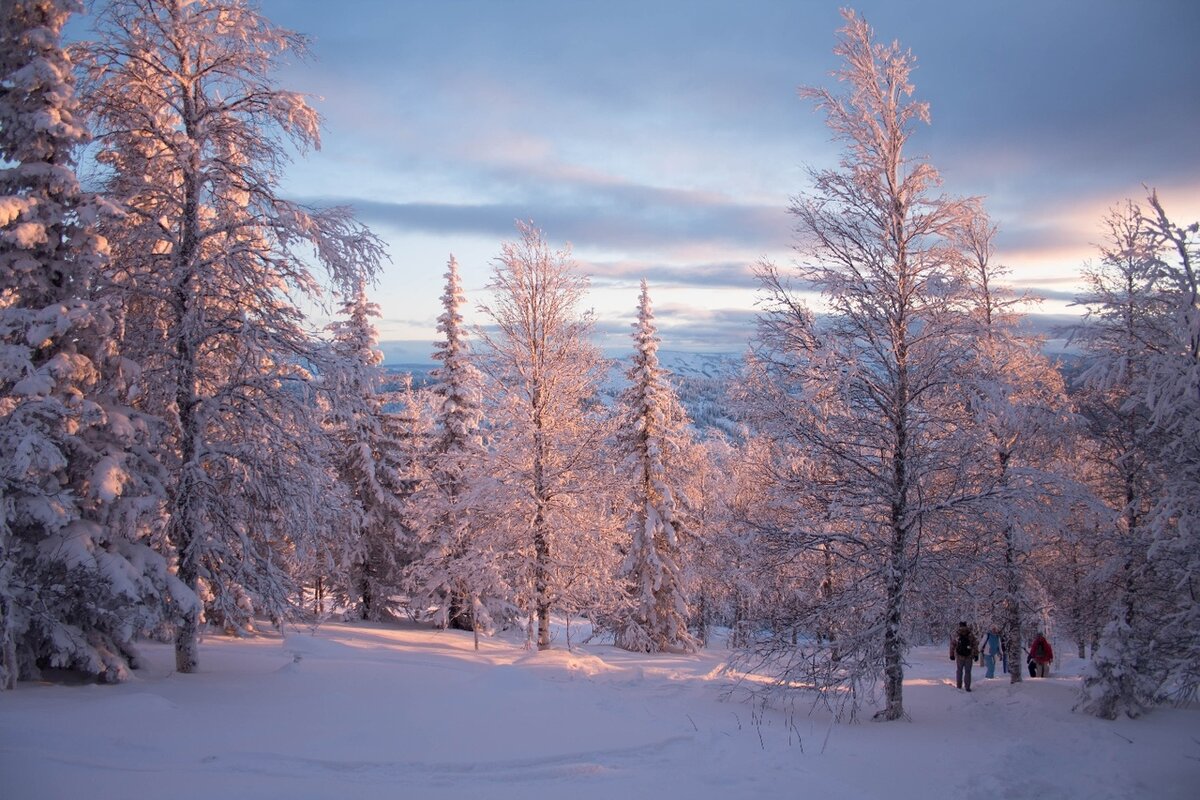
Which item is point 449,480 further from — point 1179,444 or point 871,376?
point 1179,444

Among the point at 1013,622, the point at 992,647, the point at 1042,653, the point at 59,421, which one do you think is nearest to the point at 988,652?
the point at 992,647

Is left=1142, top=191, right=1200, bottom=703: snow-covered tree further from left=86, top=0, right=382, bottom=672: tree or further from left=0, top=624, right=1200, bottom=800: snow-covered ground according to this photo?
left=86, top=0, right=382, bottom=672: tree

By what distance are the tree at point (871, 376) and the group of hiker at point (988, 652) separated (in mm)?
4219

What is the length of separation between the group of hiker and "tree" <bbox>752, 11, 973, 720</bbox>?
13.8ft

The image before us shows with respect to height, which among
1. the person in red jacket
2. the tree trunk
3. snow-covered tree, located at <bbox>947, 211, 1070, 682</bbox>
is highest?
snow-covered tree, located at <bbox>947, 211, 1070, 682</bbox>

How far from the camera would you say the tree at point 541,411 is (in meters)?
17.2

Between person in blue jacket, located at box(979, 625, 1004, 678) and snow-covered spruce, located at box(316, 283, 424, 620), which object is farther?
snow-covered spruce, located at box(316, 283, 424, 620)

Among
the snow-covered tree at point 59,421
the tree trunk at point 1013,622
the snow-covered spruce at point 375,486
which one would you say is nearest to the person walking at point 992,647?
the tree trunk at point 1013,622

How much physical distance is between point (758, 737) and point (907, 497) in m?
4.66

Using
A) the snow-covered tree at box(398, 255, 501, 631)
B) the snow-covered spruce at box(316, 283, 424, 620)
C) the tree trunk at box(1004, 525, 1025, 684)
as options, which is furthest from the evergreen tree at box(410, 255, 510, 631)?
the tree trunk at box(1004, 525, 1025, 684)

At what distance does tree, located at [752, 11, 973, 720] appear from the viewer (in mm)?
10820

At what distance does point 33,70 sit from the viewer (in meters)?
9.04

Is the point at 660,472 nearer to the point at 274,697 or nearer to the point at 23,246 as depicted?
the point at 274,697

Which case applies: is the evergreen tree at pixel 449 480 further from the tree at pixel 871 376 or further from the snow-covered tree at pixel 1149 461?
the snow-covered tree at pixel 1149 461
